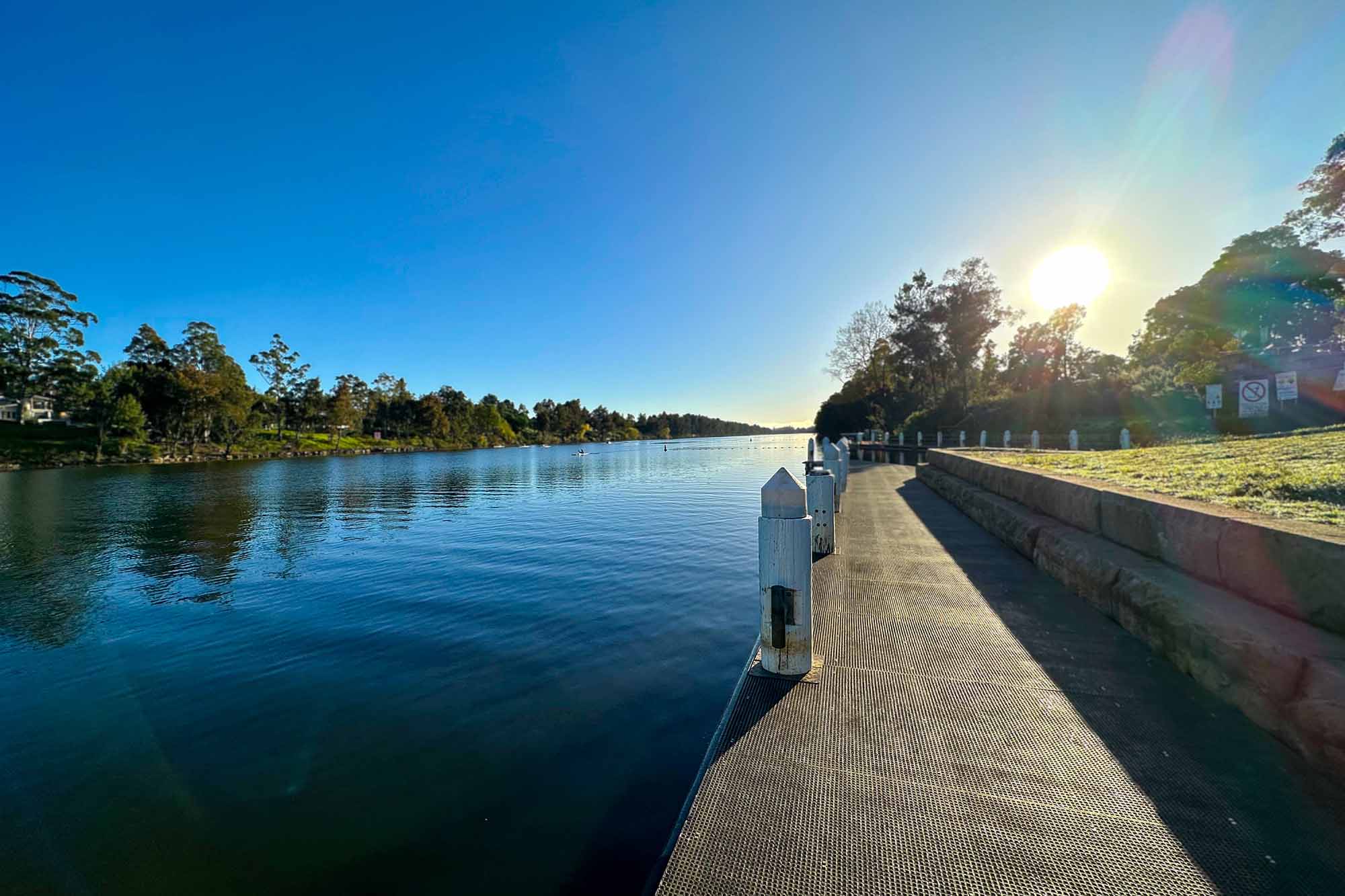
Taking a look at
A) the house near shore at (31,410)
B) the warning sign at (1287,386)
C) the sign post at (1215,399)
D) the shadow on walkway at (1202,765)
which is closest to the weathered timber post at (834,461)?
the shadow on walkway at (1202,765)

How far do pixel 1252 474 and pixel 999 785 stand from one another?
5.31 metres

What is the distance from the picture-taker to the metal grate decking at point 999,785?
1.71 metres

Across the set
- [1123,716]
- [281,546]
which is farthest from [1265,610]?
[281,546]

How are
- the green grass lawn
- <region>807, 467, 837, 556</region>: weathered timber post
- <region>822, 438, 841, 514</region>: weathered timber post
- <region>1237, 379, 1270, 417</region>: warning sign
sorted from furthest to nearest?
<region>1237, 379, 1270, 417</region>: warning sign < <region>822, 438, 841, 514</region>: weathered timber post < <region>807, 467, 837, 556</region>: weathered timber post < the green grass lawn

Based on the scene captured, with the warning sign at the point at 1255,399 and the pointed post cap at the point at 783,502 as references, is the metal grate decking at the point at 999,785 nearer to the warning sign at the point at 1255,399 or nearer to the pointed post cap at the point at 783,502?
the pointed post cap at the point at 783,502

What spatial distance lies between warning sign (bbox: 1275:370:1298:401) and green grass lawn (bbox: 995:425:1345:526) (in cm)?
1135

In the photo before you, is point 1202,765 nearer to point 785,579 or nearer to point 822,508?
point 785,579

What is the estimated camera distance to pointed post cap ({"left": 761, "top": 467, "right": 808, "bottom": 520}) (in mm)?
3037

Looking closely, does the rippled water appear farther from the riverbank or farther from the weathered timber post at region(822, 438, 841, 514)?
the riverbank

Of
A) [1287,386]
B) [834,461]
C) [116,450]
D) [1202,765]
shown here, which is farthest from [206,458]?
[1287,386]

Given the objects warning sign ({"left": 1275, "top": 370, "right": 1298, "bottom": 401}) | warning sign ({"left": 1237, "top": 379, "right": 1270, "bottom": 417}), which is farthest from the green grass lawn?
warning sign ({"left": 1237, "top": 379, "right": 1270, "bottom": 417})

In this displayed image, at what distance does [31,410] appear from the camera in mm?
63000

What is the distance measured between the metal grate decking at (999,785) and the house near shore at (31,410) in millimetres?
89348

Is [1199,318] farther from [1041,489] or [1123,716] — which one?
[1123,716]
